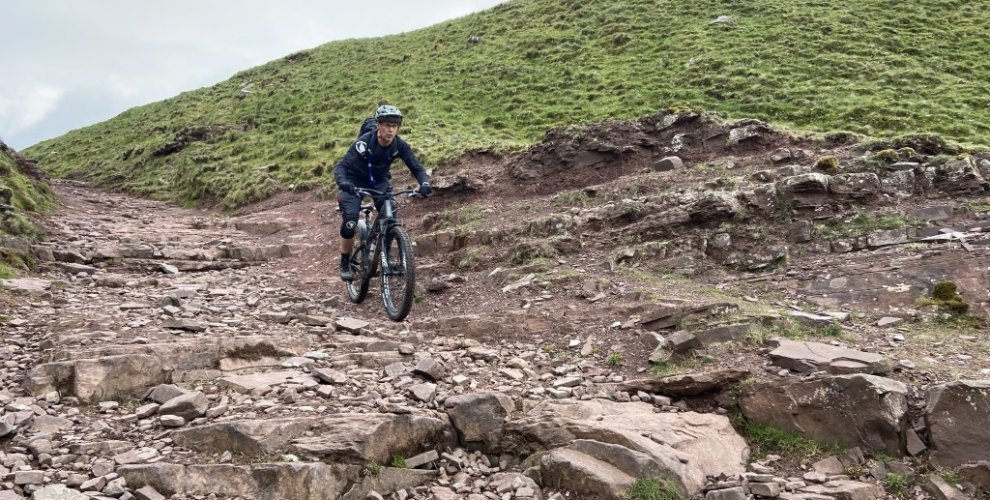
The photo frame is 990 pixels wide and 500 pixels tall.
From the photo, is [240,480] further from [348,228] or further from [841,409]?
[348,228]

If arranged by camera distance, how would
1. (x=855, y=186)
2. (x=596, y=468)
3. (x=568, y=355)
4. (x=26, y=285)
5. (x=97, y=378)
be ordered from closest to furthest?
(x=596, y=468) < (x=97, y=378) < (x=568, y=355) < (x=26, y=285) < (x=855, y=186)

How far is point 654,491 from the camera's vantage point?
15.8ft

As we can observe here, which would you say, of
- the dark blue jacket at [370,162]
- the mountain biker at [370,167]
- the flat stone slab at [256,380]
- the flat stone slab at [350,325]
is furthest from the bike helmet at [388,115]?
the flat stone slab at [256,380]

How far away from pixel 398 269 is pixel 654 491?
223 inches

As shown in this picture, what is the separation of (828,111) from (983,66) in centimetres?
1035

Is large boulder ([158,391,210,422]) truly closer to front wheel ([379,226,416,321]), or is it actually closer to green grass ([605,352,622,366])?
front wheel ([379,226,416,321])

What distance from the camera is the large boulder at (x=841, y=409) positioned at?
5320mm

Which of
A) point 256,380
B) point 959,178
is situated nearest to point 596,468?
point 256,380

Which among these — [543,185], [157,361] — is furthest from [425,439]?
[543,185]

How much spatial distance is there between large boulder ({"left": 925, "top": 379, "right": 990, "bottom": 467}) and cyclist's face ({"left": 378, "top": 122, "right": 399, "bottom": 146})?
771cm

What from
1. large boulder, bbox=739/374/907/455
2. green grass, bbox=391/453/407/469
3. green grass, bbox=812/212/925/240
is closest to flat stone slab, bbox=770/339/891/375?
large boulder, bbox=739/374/907/455

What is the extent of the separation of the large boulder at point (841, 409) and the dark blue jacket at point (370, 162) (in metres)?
6.12

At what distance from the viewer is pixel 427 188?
9.49 meters

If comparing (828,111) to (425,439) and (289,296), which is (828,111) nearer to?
(289,296)
